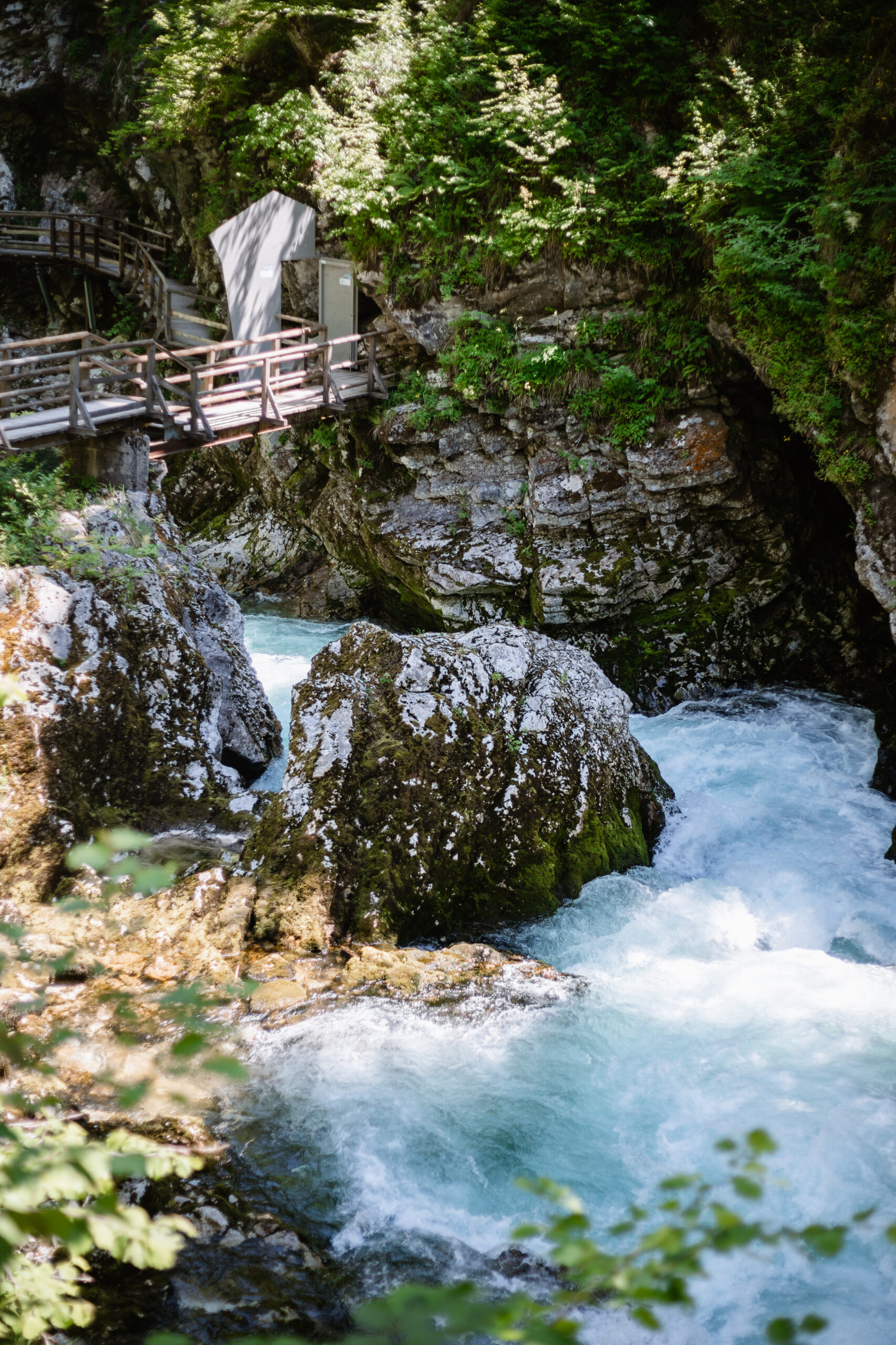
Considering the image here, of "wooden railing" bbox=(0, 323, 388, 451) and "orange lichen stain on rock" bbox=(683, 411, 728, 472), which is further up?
"wooden railing" bbox=(0, 323, 388, 451)

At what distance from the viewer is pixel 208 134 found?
15688 mm

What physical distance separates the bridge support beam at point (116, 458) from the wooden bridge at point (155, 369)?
0.21 meters

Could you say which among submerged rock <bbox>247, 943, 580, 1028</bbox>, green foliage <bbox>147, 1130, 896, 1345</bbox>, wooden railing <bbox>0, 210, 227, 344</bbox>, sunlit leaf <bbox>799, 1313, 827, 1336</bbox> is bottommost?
submerged rock <bbox>247, 943, 580, 1028</bbox>

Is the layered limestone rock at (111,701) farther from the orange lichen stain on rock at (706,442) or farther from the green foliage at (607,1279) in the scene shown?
the orange lichen stain on rock at (706,442)

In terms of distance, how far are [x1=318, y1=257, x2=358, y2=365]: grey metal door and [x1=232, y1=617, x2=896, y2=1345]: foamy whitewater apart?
1122 centimetres

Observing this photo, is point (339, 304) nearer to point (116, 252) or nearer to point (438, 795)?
point (116, 252)

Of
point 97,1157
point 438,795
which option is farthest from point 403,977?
point 97,1157

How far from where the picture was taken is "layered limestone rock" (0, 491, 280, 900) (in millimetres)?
6734

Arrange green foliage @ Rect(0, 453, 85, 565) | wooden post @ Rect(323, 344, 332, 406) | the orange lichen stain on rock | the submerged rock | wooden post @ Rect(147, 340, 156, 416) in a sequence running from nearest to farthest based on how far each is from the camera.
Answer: the submerged rock < green foliage @ Rect(0, 453, 85, 565) < wooden post @ Rect(147, 340, 156, 416) < the orange lichen stain on rock < wooden post @ Rect(323, 344, 332, 406)

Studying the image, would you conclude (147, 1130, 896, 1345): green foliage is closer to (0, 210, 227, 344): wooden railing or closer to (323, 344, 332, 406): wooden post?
(323, 344, 332, 406): wooden post

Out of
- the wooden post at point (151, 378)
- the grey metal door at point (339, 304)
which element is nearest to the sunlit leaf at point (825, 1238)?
the wooden post at point (151, 378)

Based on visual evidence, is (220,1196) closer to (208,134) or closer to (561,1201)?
(561,1201)

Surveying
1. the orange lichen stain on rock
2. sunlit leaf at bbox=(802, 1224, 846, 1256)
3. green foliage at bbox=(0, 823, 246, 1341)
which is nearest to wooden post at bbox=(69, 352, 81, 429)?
the orange lichen stain on rock

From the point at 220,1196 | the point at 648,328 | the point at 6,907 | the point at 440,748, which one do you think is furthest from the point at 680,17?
the point at 220,1196
